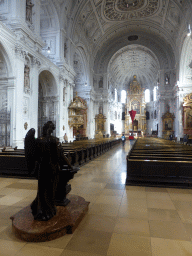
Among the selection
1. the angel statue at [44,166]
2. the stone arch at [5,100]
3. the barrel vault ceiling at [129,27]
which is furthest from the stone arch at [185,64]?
the angel statue at [44,166]

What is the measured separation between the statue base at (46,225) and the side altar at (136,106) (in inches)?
1466

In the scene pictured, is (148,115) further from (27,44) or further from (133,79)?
(27,44)

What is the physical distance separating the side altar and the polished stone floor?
1406 inches

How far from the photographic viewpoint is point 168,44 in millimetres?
24156

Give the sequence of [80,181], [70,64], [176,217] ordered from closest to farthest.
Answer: [176,217]
[80,181]
[70,64]

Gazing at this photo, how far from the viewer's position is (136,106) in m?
40.5

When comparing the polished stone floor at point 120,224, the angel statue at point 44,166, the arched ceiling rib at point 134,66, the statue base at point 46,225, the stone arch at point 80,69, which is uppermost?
the arched ceiling rib at point 134,66

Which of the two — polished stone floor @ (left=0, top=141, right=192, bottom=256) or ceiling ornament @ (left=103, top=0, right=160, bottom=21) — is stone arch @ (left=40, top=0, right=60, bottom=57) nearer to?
ceiling ornament @ (left=103, top=0, right=160, bottom=21)

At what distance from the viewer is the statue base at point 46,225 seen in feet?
7.15

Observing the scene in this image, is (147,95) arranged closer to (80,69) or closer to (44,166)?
(80,69)

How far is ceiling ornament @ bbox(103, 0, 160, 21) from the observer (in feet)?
65.3

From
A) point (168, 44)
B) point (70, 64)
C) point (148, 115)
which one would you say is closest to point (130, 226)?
point (70, 64)

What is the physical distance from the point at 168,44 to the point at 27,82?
21.0 meters

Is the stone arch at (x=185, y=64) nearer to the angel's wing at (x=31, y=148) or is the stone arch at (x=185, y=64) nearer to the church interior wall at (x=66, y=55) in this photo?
the church interior wall at (x=66, y=55)
